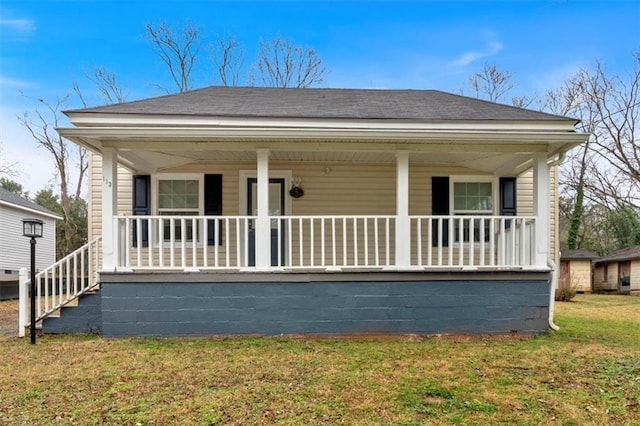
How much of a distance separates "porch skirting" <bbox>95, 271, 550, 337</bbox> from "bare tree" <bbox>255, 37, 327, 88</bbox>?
1549 cm

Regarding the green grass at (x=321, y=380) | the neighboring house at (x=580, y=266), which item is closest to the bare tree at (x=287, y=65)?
the neighboring house at (x=580, y=266)

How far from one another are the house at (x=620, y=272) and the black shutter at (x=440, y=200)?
556 inches

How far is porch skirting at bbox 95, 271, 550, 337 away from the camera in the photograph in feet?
19.2

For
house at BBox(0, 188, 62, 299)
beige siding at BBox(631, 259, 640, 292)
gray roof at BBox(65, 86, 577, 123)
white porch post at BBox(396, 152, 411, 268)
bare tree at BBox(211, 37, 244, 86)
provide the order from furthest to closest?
1. bare tree at BBox(211, 37, 244, 86)
2. beige siding at BBox(631, 259, 640, 292)
3. house at BBox(0, 188, 62, 299)
4. gray roof at BBox(65, 86, 577, 123)
5. white porch post at BBox(396, 152, 411, 268)

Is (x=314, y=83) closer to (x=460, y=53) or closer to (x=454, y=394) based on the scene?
(x=460, y=53)

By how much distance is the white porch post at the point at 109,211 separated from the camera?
19.2 ft

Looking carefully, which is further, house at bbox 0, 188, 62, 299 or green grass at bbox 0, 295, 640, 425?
house at bbox 0, 188, 62, 299

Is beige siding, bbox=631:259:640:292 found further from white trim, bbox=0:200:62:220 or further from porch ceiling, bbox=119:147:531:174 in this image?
white trim, bbox=0:200:62:220

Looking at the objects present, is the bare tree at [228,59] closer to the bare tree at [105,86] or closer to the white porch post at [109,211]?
the bare tree at [105,86]

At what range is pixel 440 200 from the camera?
25.8 feet

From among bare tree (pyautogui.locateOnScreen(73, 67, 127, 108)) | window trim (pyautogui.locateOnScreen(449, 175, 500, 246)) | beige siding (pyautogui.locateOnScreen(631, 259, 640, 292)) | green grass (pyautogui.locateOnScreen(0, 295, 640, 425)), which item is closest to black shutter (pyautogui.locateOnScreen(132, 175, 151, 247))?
green grass (pyautogui.locateOnScreen(0, 295, 640, 425))

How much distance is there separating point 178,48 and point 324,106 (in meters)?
16.1

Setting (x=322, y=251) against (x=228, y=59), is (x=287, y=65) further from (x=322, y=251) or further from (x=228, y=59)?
(x=322, y=251)

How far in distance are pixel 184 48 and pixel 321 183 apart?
15951mm
